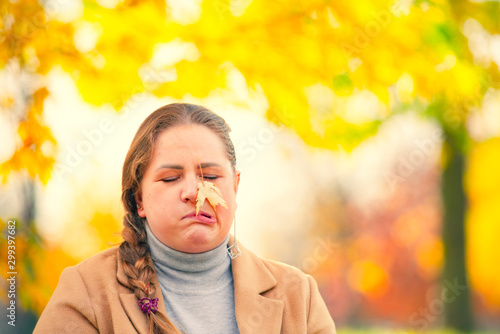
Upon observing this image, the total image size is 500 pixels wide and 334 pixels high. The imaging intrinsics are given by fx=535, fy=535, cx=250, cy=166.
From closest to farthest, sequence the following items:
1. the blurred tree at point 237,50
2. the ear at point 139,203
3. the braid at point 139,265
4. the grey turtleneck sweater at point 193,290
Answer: the braid at point 139,265 < the grey turtleneck sweater at point 193,290 < the ear at point 139,203 < the blurred tree at point 237,50

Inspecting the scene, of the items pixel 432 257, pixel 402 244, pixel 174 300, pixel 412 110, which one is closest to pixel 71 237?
pixel 412 110

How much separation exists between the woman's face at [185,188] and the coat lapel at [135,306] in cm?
18

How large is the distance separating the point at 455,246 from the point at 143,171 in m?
6.15

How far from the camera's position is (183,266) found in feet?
6.40

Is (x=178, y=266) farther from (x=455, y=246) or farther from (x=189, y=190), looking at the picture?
(x=455, y=246)

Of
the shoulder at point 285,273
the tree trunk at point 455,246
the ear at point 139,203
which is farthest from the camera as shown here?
the tree trunk at point 455,246

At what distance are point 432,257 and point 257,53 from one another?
19.4 meters

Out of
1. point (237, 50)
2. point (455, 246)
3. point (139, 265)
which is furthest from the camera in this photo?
point (455, 246)

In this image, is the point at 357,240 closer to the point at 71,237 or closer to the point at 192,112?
the point at 71,237

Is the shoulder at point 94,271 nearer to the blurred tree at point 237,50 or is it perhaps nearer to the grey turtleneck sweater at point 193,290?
the grey turtleneck sweater at point 193,290

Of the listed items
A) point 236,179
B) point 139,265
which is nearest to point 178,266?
point 139,265

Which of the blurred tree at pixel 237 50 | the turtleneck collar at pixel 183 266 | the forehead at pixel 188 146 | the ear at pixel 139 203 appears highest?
the blurred tree at pixel 237 50

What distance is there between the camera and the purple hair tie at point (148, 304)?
1.82 meters

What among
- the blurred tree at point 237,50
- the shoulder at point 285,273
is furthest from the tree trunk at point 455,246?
the shoulder at point 285,273
